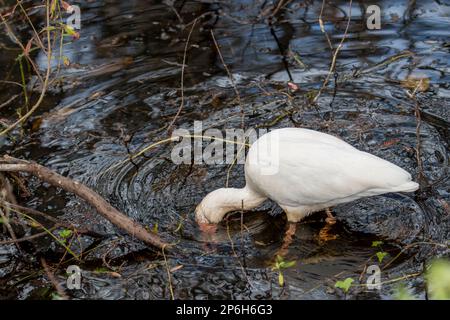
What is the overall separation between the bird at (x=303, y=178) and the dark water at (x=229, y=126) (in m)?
0.20

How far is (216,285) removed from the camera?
4.86 m

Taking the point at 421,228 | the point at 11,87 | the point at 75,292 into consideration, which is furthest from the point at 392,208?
the point at 11,87

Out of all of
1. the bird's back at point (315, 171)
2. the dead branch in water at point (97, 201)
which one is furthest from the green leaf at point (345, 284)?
the dead branch in water at point (97, 201)

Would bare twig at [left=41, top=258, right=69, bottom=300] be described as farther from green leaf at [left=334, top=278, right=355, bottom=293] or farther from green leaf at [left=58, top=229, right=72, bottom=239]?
green leaf at [left=334, top=278, right=355, bottom=293]

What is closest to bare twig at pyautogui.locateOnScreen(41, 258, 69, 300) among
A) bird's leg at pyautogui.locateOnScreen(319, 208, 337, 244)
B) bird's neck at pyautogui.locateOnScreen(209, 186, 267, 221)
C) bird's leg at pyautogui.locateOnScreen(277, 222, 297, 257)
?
bird's neck at pyautogui.locateOnScreen(209, 186, 267, 221)

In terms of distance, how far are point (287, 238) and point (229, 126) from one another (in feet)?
5.52

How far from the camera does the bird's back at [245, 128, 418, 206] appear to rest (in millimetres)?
4902

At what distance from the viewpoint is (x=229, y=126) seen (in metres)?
6.73

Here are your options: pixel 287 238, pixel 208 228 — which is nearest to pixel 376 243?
pixel 287 238

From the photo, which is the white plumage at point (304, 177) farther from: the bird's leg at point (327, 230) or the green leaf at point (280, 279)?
the green leaf at point (280, 279)

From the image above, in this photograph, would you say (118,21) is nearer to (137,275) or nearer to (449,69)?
(449,69)

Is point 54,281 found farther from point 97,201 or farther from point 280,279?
point 280,279

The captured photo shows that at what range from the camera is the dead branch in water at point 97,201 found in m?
5.08
